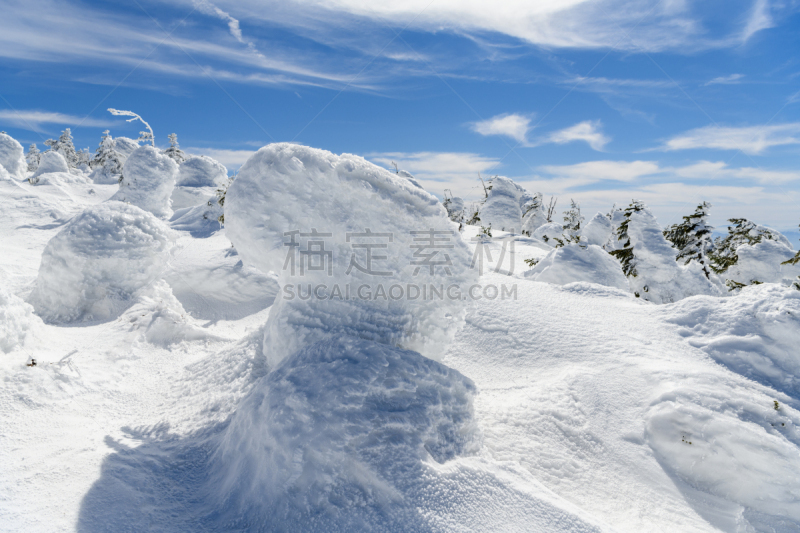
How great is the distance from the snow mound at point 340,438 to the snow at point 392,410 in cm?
2

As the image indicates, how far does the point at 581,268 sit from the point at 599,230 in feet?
32.2

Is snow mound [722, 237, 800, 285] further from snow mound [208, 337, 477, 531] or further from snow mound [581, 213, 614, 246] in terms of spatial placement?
snow mound [208, 337, 477, 531]

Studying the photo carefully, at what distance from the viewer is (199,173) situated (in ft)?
112

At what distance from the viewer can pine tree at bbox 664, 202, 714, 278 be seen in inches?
512

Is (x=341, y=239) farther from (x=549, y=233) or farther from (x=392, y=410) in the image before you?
(x=549, y=233)

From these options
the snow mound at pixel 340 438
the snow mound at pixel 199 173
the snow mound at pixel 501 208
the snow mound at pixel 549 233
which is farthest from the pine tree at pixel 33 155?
the snow mound at pixel 340 438

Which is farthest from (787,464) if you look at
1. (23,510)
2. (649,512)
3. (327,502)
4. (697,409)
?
(23,510)

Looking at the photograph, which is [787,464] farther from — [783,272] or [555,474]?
[783,272]

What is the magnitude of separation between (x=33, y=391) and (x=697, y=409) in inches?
294

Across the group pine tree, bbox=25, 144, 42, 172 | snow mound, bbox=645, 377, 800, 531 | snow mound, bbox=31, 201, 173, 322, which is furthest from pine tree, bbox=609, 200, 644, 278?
pine tree, bbox=25, 144, 42, 172

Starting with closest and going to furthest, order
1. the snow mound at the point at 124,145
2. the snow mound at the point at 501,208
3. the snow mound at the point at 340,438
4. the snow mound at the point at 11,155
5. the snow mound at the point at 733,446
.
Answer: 1. the snow mound at the point at 340,438
2. the snow mound at the point at 733,446
3. the snow mound at the point at 501,208
4. the snow mound at the point at 11,155
5. the snow mound at the point at 124,145

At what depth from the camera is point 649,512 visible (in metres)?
3.84

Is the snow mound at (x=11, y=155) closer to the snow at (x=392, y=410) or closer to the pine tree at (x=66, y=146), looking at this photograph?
the pine tree at (x=66, y=146)

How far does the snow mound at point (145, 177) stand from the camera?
75.5 ft
